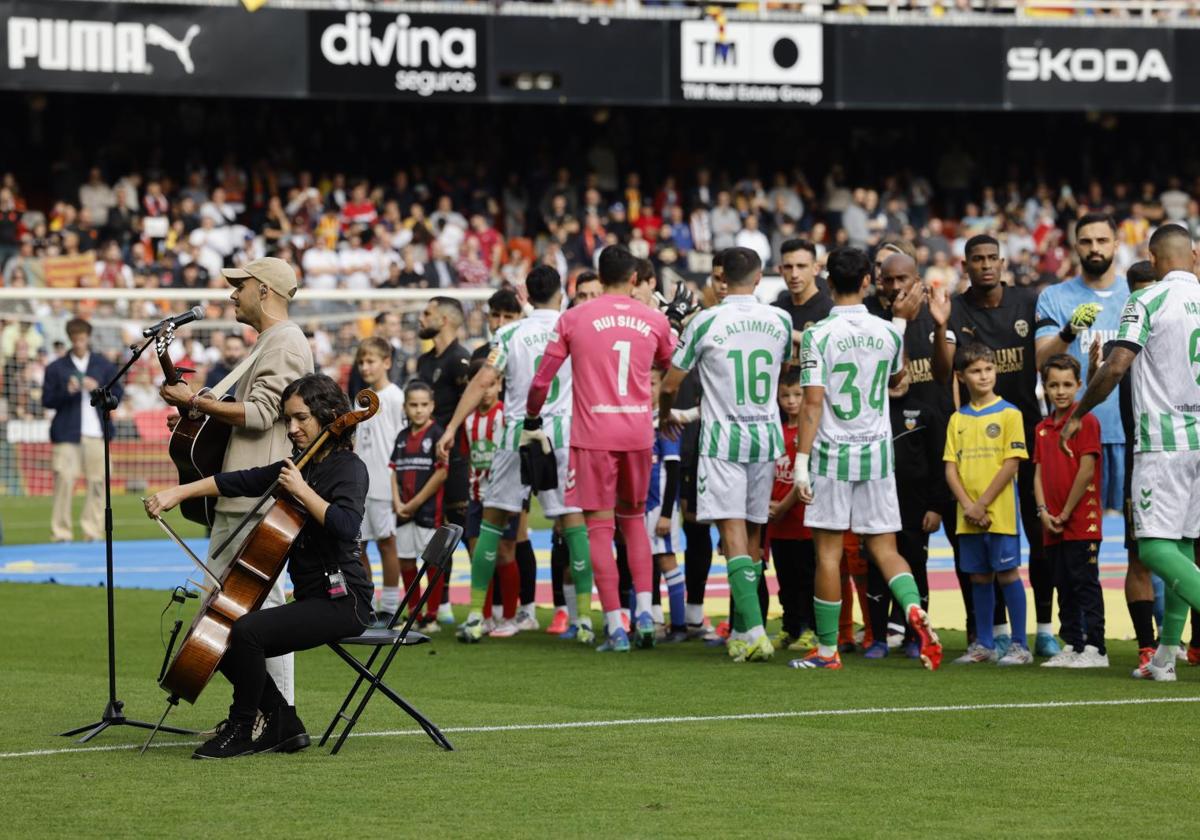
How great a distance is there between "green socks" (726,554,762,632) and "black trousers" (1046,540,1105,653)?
5.71 ft

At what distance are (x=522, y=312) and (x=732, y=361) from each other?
2278 millimetres

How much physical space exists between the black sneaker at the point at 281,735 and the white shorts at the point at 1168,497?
457 cm

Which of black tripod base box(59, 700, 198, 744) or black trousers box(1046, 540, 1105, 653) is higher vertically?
black trousers box(1046, 540, 1105, 653)

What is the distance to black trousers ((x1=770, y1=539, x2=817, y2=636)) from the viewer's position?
1174 cm

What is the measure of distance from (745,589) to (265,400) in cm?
361

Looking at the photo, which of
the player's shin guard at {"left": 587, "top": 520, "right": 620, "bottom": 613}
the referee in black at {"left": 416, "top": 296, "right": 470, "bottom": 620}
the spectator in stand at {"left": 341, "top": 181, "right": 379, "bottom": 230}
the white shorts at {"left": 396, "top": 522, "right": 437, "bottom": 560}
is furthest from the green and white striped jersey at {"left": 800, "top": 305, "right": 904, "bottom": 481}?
the spectator in stand at {"left": 341, "top": 181, "right": 379, "bottom": 230}

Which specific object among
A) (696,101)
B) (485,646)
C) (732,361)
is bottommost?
(485,646)

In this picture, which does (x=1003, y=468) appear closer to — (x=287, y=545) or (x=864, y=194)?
(x=287, y=545)

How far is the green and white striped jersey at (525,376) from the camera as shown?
1215cm

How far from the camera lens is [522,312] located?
13.0 metres

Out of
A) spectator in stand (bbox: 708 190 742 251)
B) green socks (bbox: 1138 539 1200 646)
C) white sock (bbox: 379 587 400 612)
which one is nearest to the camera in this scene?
green socks (bbox: 1138 539 1200 646)

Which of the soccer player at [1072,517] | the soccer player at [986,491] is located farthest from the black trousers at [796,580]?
the soccer player at [1072,517]

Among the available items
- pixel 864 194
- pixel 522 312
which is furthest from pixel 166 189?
pixel 522 312

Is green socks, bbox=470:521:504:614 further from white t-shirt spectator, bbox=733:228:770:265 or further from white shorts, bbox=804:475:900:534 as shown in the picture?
white t-shirt spectator, bbox=733:228:770:265
